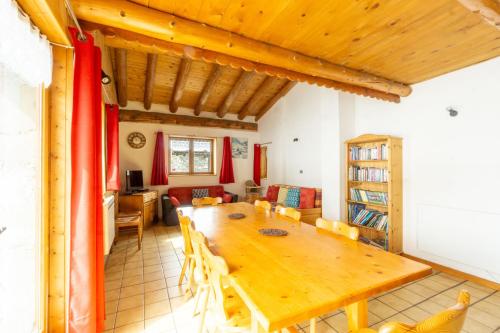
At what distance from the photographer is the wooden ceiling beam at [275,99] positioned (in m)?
A: 5.59

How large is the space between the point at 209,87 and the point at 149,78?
1.23 metres

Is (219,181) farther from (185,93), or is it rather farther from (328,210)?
(328,210)

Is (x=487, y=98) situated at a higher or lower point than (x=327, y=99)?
lower

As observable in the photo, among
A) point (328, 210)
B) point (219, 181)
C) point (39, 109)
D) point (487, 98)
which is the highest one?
point (487, 98)

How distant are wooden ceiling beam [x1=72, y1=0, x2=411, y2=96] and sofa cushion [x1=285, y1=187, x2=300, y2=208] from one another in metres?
2.78

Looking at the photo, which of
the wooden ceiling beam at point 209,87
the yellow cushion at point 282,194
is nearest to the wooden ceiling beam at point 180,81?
the wooden ceiling beam at point 209,87

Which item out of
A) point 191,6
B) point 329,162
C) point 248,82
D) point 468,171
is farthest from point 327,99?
point 191,6

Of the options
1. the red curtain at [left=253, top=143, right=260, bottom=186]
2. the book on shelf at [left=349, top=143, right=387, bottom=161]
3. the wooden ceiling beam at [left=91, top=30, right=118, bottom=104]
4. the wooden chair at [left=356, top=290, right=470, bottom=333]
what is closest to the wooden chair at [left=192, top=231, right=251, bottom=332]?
the wooden chair at [left=356, top=290, right=470, bottom=333]

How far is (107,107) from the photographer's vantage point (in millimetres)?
3443

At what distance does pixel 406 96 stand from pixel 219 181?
4634 millimetres

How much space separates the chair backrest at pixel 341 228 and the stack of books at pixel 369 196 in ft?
6.01

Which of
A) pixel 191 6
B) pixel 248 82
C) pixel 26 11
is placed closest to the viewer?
pixel 26 11

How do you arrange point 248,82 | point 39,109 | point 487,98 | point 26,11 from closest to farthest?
point 26,11 < point 39,109 < point 487,98 < point 248,82

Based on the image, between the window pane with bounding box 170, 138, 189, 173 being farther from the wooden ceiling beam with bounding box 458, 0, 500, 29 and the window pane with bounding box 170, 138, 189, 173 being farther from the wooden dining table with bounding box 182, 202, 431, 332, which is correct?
the wooden ceiling beam with bounding box 458, 0, 500, 29
